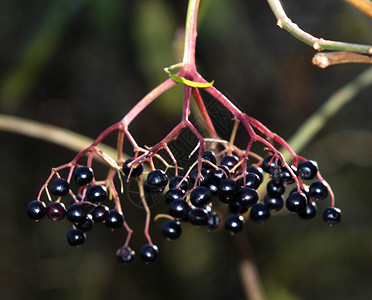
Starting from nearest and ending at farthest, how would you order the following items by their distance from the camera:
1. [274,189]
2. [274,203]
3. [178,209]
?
[178,209], [274,189], [274,203]

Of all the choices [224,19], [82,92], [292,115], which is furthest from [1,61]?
[292,115]

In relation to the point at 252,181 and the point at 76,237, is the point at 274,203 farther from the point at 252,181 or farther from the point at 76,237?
the point at 76,237

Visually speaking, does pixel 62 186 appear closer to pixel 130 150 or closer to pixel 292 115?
pixel 130 150

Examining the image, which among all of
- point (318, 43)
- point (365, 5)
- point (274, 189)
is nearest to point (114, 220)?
point (274, 189)

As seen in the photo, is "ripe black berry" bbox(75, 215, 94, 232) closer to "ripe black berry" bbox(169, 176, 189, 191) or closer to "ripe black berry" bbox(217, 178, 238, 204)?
"ripe black berry" bbox(169, 176, 189, 191)

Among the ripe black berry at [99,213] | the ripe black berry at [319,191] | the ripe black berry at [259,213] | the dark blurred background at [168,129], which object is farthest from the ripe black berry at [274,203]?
the dark blurred background at [168,129]

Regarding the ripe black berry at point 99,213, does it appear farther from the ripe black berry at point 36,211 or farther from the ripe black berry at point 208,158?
the ripe black berry at point 208,158

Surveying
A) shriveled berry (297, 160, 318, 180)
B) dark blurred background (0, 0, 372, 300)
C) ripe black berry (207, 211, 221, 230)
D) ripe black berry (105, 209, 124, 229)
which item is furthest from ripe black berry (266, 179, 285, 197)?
dark blurred background (0, 0, 372, 300)
